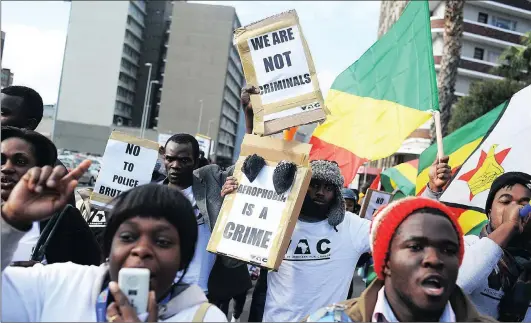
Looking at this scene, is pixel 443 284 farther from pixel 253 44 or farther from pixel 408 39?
pixel 408 39

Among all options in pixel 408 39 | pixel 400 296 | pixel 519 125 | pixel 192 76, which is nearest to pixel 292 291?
pixel 400 296

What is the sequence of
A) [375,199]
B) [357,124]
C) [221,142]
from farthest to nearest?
[221,142], [375,199], [357,124]

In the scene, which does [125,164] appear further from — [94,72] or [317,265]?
[94,72]

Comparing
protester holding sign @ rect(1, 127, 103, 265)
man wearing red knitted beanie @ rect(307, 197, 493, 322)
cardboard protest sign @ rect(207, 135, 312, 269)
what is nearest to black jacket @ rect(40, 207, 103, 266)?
protester holding sign @ rect(1, 127, 103, 265)

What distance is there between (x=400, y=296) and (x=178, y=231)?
77 cm

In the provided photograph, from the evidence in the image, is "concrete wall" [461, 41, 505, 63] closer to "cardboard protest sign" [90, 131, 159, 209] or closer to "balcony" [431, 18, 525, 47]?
"balcony" [431, 18, 525, 47]

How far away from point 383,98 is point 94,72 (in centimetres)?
7591

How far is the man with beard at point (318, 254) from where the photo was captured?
3.39 m

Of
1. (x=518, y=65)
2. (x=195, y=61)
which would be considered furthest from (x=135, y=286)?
(x=195, y=61)

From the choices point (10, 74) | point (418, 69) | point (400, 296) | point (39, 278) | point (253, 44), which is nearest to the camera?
point (39, 278)

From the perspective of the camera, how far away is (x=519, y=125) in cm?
436

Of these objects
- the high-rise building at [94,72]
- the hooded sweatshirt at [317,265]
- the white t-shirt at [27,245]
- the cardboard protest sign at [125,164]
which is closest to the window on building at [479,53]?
the cardboard protest sign at [125,164]

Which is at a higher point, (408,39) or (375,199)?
(408,39)

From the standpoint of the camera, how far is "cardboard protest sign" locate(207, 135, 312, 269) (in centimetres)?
313
